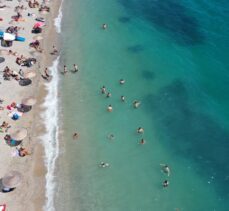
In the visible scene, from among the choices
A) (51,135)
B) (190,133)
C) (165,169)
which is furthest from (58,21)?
(165,169)

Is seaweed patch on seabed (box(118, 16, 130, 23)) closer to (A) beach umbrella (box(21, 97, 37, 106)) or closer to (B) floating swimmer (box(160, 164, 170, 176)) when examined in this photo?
(A) beach umbrella (box(21, 97, 37, 106))

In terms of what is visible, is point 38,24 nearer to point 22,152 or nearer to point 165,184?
point 22,152

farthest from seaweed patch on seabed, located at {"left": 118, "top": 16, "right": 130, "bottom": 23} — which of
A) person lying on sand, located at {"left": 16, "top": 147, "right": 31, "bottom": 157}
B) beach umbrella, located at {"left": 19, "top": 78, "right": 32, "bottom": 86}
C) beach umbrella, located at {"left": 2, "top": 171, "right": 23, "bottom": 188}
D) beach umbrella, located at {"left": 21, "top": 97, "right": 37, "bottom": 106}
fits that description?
beach umbrella, located at {"left": 2, "top": 171, "right": 23, "bottom": 188}

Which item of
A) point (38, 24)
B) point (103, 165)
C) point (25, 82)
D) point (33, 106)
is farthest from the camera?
point (38, 24)

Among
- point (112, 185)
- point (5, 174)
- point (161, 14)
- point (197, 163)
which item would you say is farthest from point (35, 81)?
point (161, 14)

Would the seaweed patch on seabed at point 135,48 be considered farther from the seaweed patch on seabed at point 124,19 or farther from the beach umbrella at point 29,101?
the beach umbrella at point 29,101
